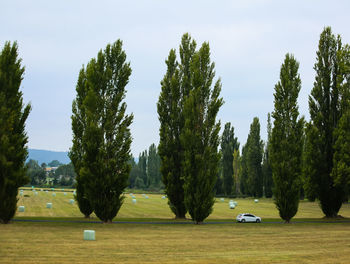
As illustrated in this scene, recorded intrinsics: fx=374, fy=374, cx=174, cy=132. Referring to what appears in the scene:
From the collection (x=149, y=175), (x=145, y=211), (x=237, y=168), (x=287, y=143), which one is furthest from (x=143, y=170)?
(x=287, y=143)

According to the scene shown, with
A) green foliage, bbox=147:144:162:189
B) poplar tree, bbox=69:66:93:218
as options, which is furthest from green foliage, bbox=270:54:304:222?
green foliage, bbox=147:144:162:189

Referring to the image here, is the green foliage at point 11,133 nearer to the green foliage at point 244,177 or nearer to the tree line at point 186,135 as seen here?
the tree line at point 186,135

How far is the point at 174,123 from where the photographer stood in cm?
4144

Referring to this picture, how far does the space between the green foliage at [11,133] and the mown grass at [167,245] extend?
2.62m

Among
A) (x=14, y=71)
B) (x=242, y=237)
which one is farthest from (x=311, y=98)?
(x=14, y=71)

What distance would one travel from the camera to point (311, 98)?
45000 millimetres

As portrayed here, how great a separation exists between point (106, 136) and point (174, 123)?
29.7 ft

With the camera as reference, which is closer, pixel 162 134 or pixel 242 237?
pixel 242 237

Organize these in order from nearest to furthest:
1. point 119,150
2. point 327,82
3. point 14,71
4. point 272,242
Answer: point 272,242
point 14,71
point 119,150
point 327,82

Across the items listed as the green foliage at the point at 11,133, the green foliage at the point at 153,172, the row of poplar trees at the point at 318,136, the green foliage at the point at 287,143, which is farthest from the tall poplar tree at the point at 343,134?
the green foliage at the point at 153,172

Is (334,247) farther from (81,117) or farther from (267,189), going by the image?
(267,189)

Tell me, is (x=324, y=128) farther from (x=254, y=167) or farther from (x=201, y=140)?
(x=254, y=167)

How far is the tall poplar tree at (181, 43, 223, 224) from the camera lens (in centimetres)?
3622

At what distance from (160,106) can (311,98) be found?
60.0 feet
